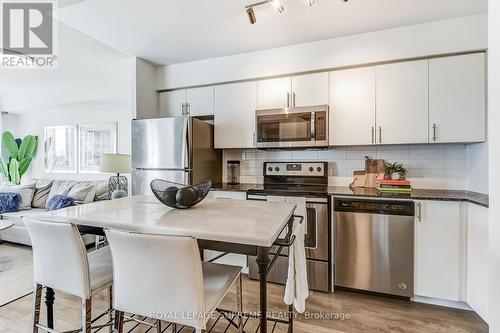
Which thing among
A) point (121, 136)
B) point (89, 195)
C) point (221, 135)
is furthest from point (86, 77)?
point (221, 135)

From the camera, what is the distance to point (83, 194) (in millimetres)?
3590

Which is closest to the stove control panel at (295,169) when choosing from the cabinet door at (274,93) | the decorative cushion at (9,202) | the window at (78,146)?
the cabinet door at (274,93)

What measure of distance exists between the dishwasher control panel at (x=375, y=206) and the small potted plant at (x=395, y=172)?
0.46 metres

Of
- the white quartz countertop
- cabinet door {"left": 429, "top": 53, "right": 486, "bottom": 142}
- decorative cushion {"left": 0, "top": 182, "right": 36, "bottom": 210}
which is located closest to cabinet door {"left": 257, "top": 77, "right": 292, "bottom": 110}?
cabinet door {"left": 429, "top": 53, "right": 486, "bottom": 142}

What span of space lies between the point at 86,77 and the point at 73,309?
3491mm

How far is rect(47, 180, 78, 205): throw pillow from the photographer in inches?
157

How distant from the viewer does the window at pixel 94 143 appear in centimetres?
412

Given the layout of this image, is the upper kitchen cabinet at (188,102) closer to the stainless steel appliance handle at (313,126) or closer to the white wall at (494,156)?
the stainless steel appliance handle at (313,126)

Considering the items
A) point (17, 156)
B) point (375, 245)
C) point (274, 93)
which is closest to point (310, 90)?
point (274, 93)

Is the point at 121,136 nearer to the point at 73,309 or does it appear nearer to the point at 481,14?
the point at 73,309

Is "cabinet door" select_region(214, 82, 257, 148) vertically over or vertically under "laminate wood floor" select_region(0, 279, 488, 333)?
over

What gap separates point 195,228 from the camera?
1.06 metres

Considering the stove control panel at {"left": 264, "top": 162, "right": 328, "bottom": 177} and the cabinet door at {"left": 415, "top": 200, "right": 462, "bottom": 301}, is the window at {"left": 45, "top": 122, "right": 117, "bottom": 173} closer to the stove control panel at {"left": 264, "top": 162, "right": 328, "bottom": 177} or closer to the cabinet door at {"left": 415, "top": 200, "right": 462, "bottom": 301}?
the stove control panel at {"left": 264, "top": 162, "right": 328, "bottom": 177}

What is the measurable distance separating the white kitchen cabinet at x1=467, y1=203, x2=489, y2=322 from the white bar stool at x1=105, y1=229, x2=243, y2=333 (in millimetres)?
2013
